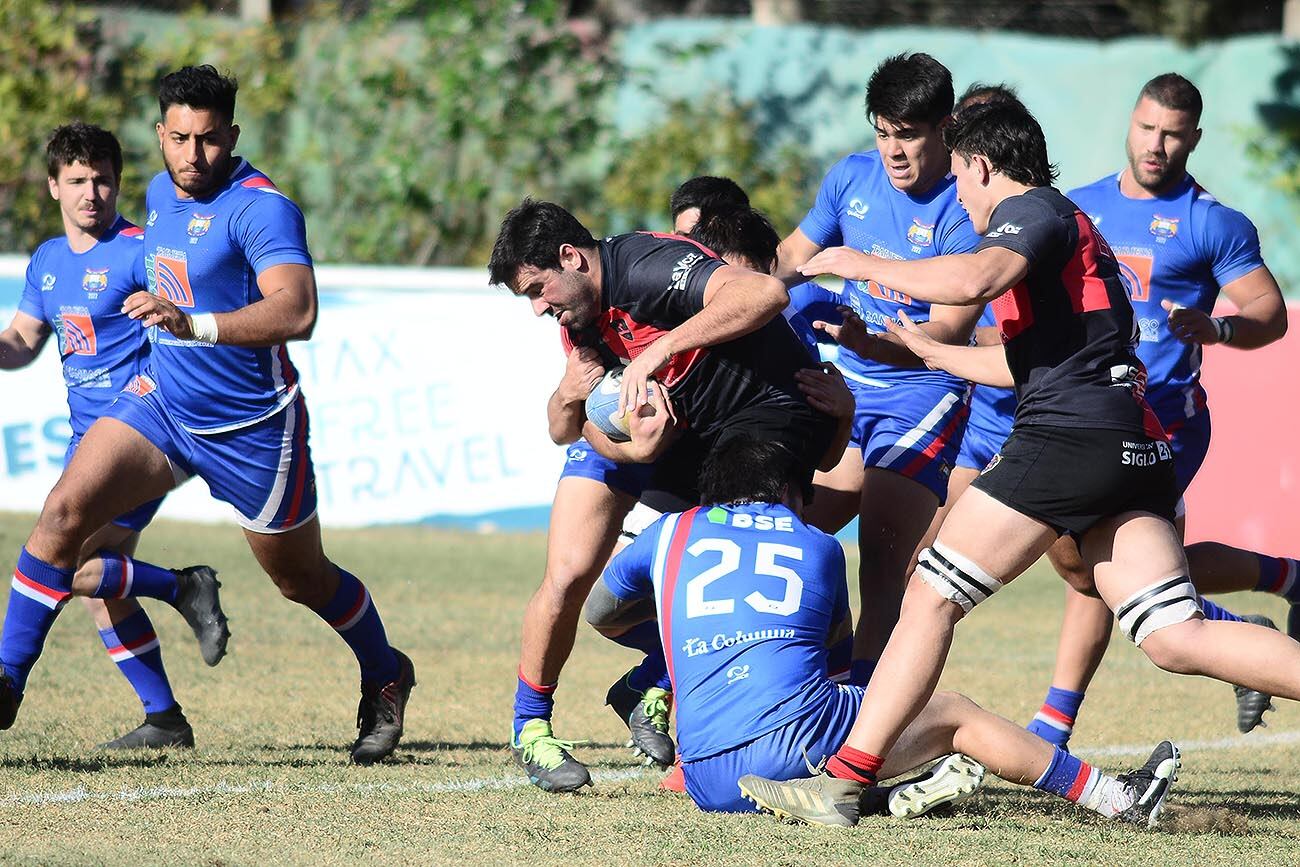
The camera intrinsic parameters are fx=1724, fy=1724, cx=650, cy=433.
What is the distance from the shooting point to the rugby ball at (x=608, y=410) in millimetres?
5219

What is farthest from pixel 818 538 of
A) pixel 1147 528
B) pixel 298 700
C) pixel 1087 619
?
pixel 298 700

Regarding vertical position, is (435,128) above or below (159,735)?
above

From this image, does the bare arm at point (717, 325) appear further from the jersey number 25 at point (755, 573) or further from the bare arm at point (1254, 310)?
the bare arm at point (1254, 310)

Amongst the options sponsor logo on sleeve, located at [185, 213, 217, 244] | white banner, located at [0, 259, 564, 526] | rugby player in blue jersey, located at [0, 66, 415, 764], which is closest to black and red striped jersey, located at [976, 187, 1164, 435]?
rugby player in blue jersey, located at [0, 66, 415, 764]

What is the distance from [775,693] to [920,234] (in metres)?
2.20

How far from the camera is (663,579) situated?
15.9 ft

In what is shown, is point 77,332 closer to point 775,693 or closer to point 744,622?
point 744,622

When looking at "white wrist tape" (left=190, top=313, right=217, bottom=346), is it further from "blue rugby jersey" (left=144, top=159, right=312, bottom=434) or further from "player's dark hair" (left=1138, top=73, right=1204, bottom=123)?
"player's dark hair" (left=1138, top=73, right=1204, bottom=123)

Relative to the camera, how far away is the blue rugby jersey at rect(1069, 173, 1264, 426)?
20.6 ft

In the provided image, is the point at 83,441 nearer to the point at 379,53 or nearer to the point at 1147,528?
the point at 1147,528

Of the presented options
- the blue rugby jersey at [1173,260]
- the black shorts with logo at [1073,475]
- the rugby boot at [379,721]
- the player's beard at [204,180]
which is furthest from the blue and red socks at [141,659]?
the blue rugby jersey at [1173,260]

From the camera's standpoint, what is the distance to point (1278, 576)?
6664mm

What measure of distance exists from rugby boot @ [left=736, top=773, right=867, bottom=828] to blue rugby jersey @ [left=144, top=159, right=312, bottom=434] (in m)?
2.42

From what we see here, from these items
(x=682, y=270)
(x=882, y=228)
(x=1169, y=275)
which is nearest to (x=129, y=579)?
(x=682, y=270)
